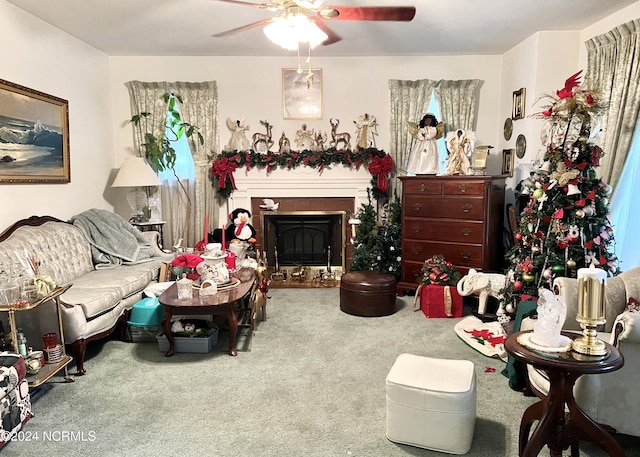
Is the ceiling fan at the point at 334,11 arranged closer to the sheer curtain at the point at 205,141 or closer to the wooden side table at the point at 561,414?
the wooden side table at the point at 561,414

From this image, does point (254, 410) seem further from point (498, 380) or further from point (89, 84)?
point (89, 84)

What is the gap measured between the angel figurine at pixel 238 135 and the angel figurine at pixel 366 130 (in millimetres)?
1386

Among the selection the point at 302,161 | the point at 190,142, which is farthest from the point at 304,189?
the point at 190,142

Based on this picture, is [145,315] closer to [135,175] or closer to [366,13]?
[135,175]

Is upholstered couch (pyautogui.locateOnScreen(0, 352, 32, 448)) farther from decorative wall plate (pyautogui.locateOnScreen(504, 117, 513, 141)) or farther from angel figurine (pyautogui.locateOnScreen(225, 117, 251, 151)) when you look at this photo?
decorative wall plate (pyautogui.locateOnScreen(504, 117, 513, 141))

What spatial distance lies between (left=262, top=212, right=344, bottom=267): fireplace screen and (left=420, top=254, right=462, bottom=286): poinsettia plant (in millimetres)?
1461

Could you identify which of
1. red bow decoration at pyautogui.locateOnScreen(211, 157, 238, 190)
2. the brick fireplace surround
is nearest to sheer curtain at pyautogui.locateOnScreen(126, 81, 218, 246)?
red bow decoration at pyautogui.locateOnScreen(211, 157, 238, 190)

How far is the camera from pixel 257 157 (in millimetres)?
5465

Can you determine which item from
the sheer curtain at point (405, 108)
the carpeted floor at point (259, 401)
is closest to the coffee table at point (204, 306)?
the carpeted floor at point (259, 401)

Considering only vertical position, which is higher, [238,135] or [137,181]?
[238,135]

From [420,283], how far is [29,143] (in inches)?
156

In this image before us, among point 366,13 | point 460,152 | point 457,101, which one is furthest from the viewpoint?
point 457,101

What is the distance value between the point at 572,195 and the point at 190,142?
4225 millimetres

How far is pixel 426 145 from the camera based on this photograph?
199 inches
